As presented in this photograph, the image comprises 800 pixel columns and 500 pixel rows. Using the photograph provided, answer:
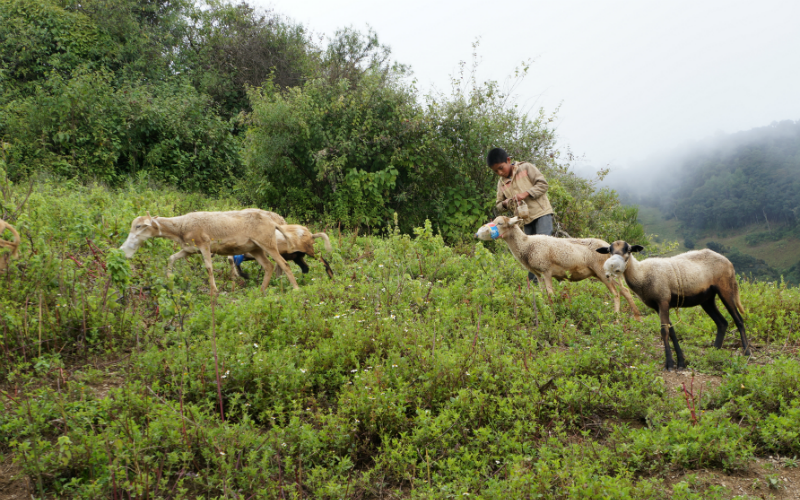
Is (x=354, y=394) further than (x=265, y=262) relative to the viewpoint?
No

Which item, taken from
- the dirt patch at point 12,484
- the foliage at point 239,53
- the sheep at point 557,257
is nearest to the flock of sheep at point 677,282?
the sheep at point 557,257

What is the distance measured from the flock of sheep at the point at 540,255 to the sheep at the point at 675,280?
10 millimetres

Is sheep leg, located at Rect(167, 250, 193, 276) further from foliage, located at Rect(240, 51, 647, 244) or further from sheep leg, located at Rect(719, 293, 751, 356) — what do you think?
sheep leg, located at Rect(719, 293, 751, 356)

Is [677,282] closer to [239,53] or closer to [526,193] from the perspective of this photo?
[526,193]

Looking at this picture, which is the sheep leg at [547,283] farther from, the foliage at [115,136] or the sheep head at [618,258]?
the foliage at [115,136]

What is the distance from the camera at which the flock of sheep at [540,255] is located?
566 cm

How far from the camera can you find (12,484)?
3.31m

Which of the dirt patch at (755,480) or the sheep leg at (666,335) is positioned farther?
the sheep leg at (666,335)

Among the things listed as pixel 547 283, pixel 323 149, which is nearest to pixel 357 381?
pixel 547 283

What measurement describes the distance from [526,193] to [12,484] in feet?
23.9

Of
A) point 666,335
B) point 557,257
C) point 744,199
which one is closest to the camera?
point 666,335

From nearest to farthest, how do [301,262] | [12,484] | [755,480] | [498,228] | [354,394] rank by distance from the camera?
[12,484]
[755,480]
[354,394]
[498,228]
[301,262]

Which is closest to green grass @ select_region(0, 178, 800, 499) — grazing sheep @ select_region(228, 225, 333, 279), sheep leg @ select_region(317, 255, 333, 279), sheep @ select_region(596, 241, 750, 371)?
sheep @ select_region(596, 241, 750, 371)

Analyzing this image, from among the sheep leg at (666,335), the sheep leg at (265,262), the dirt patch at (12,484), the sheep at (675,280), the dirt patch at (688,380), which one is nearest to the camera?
the dirt patch at (12,484)
